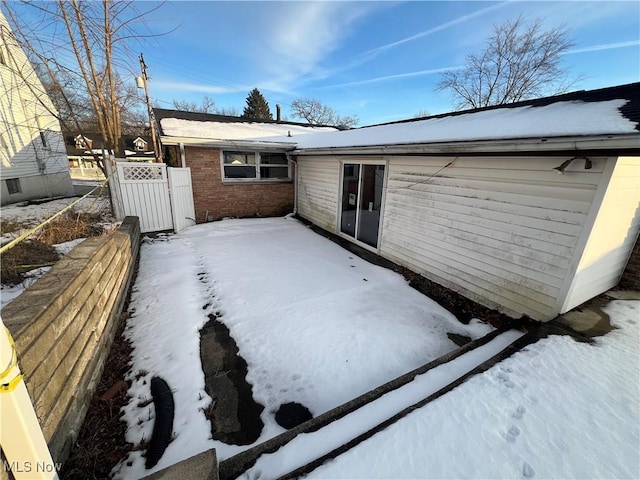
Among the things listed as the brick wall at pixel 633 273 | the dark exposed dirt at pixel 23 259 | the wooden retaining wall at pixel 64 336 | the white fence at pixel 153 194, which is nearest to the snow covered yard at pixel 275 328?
the wooden retaining wall at pixel 64 336

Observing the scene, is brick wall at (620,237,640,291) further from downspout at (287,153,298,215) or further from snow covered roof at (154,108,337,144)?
snow covered roof at (154,108,337,144)

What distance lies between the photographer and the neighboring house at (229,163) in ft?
26.3

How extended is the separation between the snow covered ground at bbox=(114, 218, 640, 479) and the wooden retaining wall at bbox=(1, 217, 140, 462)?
0.42 meters

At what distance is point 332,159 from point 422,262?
408cm

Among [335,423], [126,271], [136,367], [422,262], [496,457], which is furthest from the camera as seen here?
[422,262]

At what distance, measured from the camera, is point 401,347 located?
3.24 meters

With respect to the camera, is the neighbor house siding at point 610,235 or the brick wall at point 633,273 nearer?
the neighbor house siding at point 610,235

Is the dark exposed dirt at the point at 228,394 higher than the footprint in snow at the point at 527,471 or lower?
lower

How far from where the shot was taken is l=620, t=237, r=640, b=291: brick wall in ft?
13.5

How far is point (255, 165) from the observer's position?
30.2 feet

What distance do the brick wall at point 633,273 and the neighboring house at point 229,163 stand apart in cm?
846

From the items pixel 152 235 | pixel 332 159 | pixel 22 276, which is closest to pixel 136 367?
pixel 22 276

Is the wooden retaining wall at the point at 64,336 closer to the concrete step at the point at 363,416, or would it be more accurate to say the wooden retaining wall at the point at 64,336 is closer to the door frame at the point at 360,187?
the concrete step at the point at 363,416

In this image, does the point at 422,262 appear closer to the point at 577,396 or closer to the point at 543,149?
the point at 543,149
